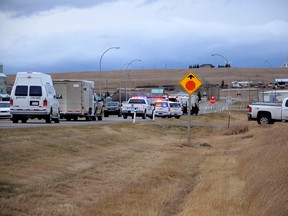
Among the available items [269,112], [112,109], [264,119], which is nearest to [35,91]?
[264,119]

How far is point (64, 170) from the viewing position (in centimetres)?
1510

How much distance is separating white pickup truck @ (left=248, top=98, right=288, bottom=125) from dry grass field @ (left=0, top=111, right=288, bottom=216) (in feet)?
55.9

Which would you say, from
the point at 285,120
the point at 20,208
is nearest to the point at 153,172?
the point at 20,208

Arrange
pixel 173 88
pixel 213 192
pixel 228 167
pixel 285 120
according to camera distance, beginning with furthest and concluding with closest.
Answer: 1. pixel 173 88
2. pixel 285 120
3. pixel 228 167
4. pixel 213 192

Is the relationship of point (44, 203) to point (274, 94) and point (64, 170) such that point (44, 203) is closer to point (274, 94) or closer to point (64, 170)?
point (64, 170)

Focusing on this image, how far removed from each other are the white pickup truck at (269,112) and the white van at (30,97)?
16060 mm

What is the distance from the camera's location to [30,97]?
31.8 meters

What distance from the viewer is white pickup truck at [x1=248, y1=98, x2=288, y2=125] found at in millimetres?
40906

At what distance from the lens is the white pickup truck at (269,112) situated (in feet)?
134

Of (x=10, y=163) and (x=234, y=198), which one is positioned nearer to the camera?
(x=234, y=198)

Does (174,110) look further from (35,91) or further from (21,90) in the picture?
(21,90)

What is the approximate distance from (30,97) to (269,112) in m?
17.8

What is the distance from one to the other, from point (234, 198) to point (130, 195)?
2.21 meters

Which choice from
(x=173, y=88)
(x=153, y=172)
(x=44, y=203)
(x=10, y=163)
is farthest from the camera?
(x=173, y=88)
